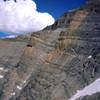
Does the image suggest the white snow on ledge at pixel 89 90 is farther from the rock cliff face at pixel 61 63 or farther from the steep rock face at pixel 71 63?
the steep rock face at pixel 71 63

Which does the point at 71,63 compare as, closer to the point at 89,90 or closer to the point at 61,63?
the point at 61,63

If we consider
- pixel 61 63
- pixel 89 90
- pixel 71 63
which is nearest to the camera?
pixel 89 90

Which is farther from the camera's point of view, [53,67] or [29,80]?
[29,80]

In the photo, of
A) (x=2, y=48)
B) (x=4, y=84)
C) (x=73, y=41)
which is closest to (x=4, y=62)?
(x=2, y=48)

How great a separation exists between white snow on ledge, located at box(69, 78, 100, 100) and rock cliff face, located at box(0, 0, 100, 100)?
4.01 feet

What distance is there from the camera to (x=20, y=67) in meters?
83.8

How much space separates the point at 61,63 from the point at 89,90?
1190 centimetres

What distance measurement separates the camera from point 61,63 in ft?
233

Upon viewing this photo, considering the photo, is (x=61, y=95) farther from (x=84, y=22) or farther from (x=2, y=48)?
(x=2, y=48)

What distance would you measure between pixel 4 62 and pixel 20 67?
85.2 ft

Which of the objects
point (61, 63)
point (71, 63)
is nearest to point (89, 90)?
point (71, 63)

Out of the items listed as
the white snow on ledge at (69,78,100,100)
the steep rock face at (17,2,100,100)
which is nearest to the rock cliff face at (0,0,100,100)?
the steep rock face at (17,2,100,100)

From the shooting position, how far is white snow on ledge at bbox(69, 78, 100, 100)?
190 ft

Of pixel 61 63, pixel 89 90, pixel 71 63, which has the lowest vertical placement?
pixel 89 90
